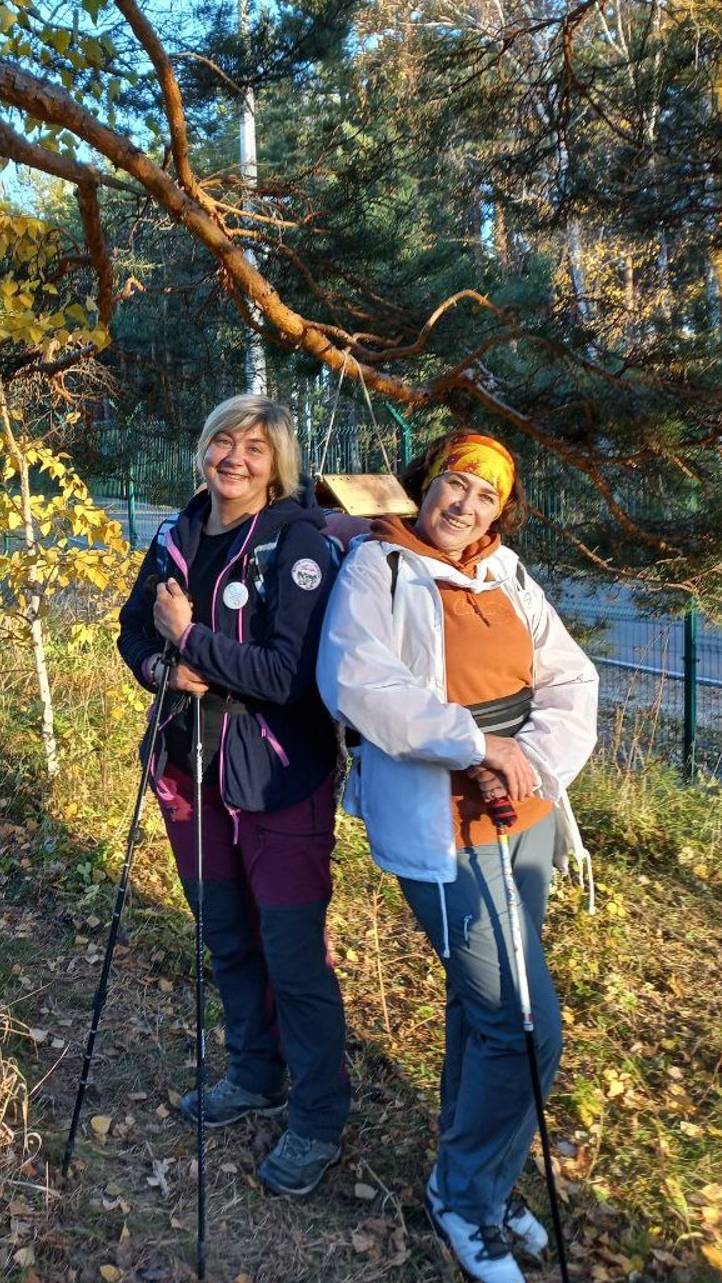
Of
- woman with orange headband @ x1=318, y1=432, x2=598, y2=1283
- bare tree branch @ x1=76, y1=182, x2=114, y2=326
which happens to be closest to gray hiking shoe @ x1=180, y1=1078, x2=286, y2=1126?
woman with orange headband @ x1=318, y1=432, x2=598, y2=1283

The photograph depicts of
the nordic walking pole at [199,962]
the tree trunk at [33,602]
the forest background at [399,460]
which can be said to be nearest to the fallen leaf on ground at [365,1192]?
the forest background at [399,460]

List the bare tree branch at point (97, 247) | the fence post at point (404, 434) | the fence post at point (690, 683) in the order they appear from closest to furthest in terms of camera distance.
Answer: the bare tree branch at point (97, 247) < the fence post at point (690, 683) < the fence post at point (404, 434)

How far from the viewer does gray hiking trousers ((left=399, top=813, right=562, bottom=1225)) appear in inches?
90.6

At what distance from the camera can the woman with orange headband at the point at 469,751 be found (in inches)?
88.4

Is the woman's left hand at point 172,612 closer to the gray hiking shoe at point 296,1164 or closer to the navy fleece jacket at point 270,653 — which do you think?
the navy fleece jacket at point 270,653

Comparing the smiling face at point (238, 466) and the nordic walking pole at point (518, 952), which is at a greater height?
the smiling face at point (238, 466)

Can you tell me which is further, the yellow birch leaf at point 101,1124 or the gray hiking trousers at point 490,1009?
the yellow birch leaf at point 101,1124

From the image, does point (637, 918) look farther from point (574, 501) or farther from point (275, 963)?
point (574, 501)

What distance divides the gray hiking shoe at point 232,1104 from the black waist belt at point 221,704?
120 centimetres

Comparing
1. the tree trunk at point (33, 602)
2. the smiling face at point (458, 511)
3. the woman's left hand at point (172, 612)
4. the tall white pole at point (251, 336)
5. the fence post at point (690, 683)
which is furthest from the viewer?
the fence post at point (690, 683)

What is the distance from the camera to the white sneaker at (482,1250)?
2424 millimetres

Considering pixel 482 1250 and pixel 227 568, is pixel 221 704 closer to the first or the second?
pixel 227 568

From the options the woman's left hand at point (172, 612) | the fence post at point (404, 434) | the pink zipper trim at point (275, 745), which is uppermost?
the fence post at point (404, 434)

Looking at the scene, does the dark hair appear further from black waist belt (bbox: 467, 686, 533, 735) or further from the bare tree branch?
the bare tree branch
